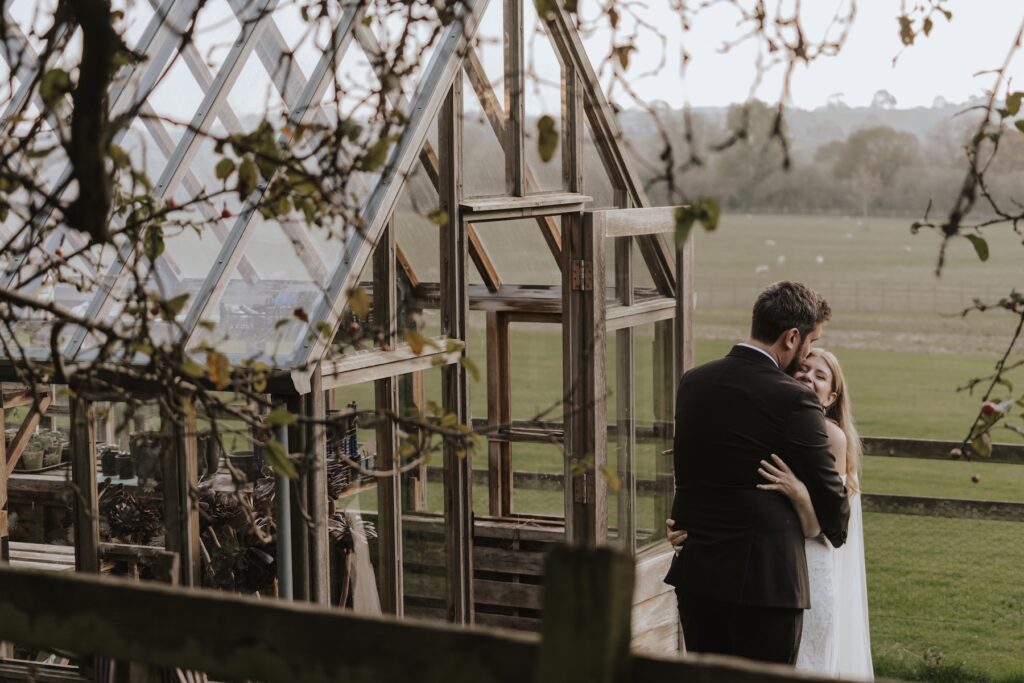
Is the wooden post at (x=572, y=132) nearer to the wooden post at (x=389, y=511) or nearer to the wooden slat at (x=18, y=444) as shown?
the wooden post at (x=389, y=511)

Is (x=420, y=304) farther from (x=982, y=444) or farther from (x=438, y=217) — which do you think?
(x=982, y=444)

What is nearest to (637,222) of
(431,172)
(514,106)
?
(514,106)

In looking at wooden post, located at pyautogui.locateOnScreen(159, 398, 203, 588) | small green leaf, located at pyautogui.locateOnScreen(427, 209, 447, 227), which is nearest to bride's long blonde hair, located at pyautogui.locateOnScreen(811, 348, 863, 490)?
wooden post, located at pyautogui.locateOnScreen(159, 398, 203, 588)

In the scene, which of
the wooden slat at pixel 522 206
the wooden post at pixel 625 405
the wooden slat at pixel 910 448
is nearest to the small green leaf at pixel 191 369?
the wooden slat at pixel 522 206

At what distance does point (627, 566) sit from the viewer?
1.85m

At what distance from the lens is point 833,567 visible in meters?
5.25

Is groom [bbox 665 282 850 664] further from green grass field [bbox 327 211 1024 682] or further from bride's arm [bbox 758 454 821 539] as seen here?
green grass field [bbox 327 211 1024 682]

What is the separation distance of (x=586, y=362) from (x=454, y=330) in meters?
1.07

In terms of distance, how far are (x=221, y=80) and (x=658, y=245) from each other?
10.4 ft

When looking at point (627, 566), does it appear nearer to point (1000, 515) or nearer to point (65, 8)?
point (65, 8)

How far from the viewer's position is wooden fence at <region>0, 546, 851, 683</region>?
6.06 feet

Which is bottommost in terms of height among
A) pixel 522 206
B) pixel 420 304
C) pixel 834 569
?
pixel 834 569

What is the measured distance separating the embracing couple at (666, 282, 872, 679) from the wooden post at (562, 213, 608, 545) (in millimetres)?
1647

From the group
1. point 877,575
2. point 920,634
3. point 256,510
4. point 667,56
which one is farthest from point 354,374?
point 877,575
